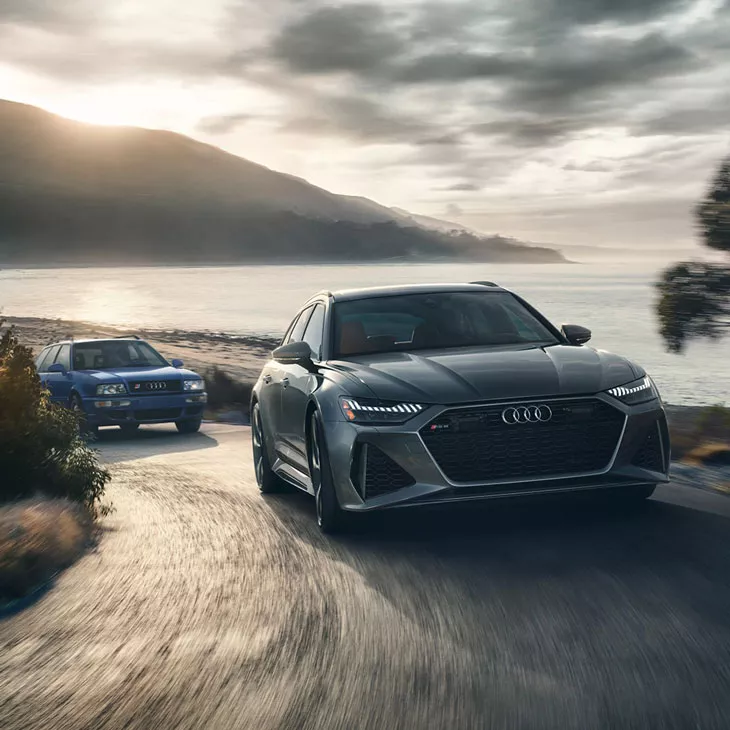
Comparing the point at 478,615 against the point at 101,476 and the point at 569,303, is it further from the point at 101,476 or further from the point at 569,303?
the point at 569,303

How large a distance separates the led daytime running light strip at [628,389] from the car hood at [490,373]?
0.04 metres

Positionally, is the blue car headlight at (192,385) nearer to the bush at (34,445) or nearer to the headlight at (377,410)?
the bush at (34,445)

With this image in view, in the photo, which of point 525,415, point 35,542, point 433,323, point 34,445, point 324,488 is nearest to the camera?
point 525,415

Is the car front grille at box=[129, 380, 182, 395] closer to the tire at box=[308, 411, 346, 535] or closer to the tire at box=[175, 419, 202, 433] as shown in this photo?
the tire at box=[175, 419, 202, 433]

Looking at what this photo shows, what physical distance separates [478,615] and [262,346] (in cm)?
5122

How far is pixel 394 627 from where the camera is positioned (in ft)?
17.7

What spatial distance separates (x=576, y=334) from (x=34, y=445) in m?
3.99

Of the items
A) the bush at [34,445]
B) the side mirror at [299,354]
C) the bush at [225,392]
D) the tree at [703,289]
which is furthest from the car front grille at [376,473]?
the bush at [225,392]

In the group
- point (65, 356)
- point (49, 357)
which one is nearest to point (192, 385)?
point (65, 356)

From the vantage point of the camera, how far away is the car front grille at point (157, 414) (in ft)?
62.0

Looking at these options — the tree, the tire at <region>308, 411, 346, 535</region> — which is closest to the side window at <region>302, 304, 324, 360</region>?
the tire at <region>308, 411, 346, 535</region>

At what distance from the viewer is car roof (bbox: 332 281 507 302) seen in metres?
9.22

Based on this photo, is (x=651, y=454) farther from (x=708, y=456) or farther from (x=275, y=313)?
Result: (x=275, y=313)

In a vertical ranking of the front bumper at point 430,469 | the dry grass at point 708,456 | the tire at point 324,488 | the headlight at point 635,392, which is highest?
the headlight at point 635,392
